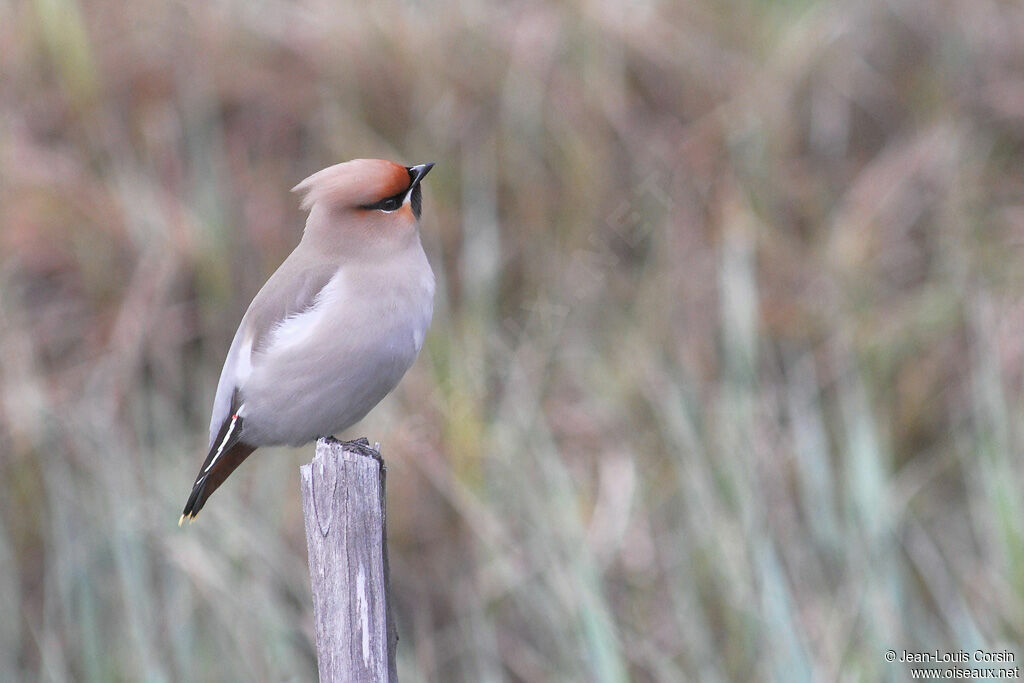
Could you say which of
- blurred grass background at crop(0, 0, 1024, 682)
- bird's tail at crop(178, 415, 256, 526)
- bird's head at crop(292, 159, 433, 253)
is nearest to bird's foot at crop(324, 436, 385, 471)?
bird's tail at crop(178, 415, 256, 526)

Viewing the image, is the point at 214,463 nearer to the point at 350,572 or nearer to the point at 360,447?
the point at 360,447

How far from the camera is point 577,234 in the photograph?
5.09 metres

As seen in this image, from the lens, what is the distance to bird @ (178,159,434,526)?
2617 millimetres

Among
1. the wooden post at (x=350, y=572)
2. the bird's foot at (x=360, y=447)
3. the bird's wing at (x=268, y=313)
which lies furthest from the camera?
the bird's wing at (x=268, y=313)

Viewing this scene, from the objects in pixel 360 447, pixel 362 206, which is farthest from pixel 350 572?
pixel 362 206

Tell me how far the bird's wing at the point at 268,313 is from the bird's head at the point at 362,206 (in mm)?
84

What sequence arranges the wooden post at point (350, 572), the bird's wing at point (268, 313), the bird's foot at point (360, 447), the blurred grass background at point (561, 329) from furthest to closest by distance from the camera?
the blurred grass background at point (561, 329), the bird's wing at point (268, 313), the bird's foot at point (360, 447), the wooden post at point (350, 572)

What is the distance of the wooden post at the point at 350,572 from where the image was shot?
2123 mm

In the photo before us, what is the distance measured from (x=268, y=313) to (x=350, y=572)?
2.47ft

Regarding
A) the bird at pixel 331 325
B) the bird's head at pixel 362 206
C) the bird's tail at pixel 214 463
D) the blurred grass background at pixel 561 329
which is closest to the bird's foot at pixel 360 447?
the bird at pixel 331 325

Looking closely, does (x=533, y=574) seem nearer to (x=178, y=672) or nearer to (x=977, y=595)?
(x=178, y=672)

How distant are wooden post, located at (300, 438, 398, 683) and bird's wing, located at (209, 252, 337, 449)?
1.98ft

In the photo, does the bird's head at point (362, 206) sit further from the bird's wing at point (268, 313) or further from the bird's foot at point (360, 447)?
the bird's foot at point (360, 447)

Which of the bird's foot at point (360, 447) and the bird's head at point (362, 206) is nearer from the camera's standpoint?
the bird's foot at point (360, 447)
